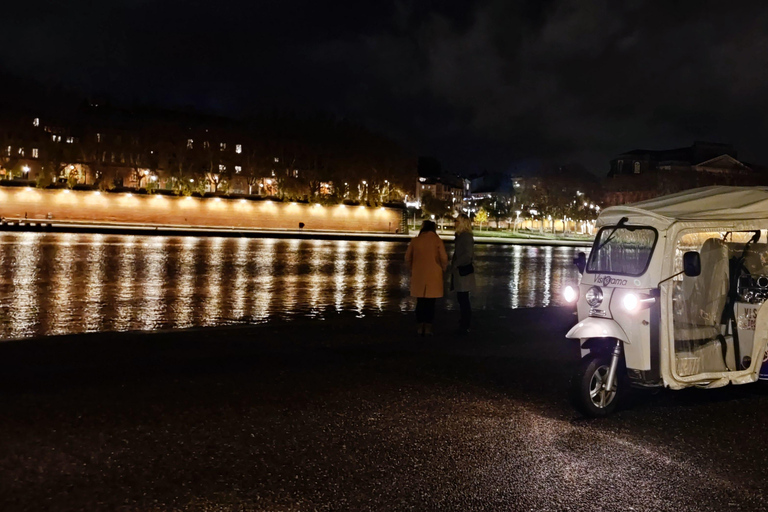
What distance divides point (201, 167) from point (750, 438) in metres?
82.9

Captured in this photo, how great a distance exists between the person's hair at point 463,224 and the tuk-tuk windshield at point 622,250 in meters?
3.98

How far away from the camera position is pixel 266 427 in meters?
5.94

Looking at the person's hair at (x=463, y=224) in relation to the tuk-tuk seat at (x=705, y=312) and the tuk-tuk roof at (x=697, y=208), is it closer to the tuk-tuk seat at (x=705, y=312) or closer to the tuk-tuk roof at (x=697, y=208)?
the tuk-tuk roof at (x=697, y=208)

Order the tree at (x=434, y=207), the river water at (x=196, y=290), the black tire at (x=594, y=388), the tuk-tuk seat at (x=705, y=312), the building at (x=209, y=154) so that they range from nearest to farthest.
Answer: the black tire at (x=594, y=388) < the tuk-tuk seat at (x=705, y=312) < the river water at (x=196, y=290) < the building at (x=209, y=154) < the tree at (x=434, y=207)

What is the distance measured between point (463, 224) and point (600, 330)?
196 inches

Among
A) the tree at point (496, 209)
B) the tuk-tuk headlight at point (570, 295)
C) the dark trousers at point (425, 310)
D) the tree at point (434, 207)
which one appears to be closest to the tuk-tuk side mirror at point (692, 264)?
the tuk-tuk headlight at point (570, 295)

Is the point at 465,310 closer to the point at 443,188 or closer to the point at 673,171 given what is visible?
the point at 673,171

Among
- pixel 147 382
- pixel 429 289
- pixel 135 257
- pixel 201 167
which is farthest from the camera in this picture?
pixel 201 167

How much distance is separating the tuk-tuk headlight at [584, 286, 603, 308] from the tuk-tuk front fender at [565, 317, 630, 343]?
17 centimetres

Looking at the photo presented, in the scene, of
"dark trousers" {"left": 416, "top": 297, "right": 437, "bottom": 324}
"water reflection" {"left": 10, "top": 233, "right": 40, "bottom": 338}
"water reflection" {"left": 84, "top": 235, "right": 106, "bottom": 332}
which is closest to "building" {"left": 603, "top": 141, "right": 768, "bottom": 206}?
"water reflection" {"left": 84, "top": 235, "right": 106, "bottom": 332}

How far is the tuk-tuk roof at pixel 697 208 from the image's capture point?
22.0 ft

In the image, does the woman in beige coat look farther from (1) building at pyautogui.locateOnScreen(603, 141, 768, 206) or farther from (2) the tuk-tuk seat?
(1) building at pyautogui.locateOnScreen(603, 141, 768, 206)

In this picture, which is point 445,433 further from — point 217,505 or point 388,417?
point 217,505

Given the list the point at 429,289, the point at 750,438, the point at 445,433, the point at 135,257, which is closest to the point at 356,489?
the point at 445,433
